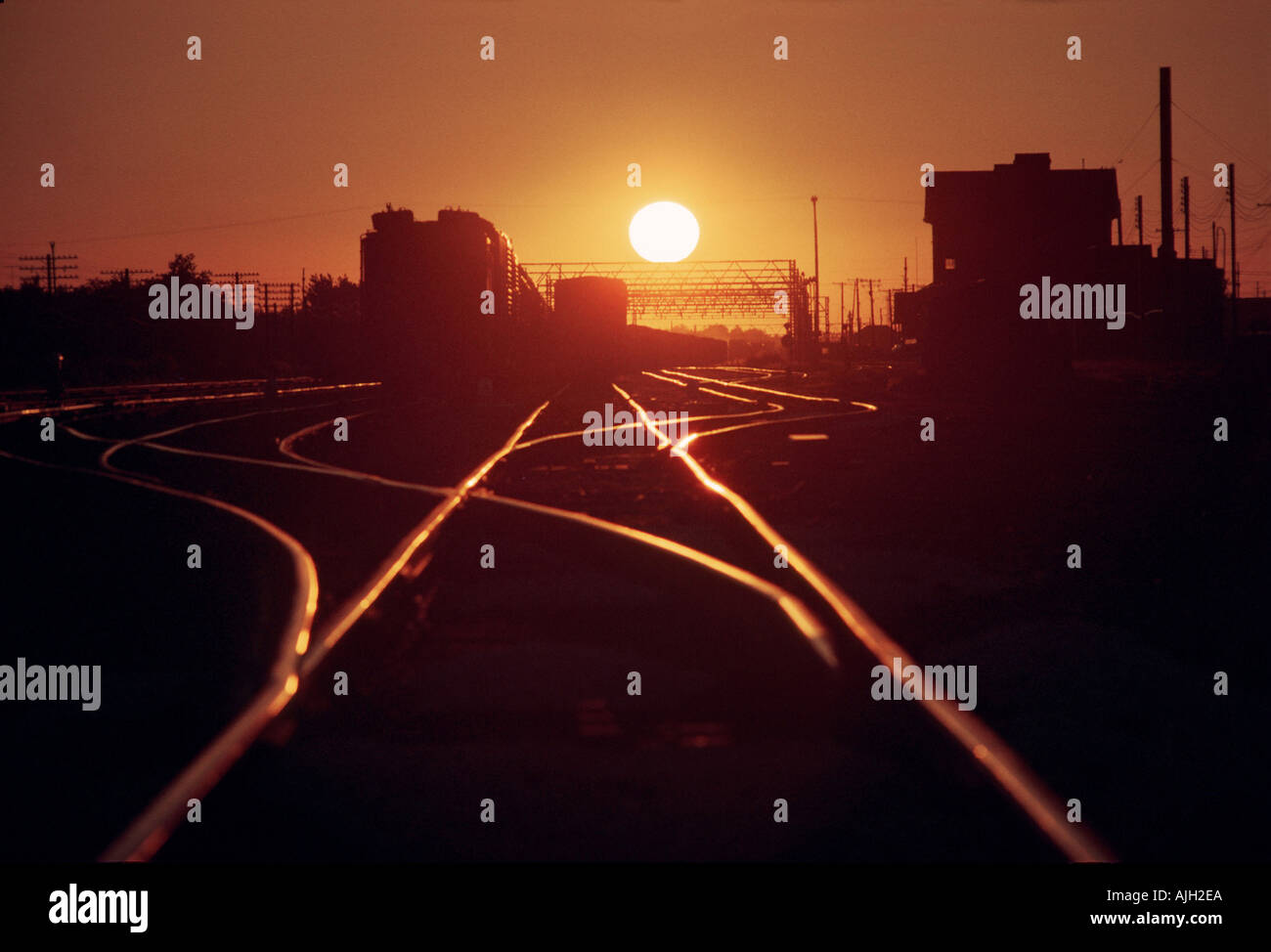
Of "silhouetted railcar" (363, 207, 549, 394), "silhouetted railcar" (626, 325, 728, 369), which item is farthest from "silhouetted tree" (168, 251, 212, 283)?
"silhouetted railcar" (363, 207, 549, 394)

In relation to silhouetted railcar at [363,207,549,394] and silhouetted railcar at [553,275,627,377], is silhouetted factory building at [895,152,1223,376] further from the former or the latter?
silhouetted railcar at [363,207,549,394]

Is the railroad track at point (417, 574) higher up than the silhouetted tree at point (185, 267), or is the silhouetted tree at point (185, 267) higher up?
the silhouetted tree at point (185, 267)

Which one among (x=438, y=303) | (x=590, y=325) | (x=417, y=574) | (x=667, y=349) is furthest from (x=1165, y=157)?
(x=667, y=349)

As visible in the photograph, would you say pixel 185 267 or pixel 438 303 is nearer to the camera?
pixel 438 303

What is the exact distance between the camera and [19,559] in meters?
Result: 9.34

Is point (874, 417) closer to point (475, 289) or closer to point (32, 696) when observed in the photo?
point (475, 289)

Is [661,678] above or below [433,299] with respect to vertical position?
Result: below

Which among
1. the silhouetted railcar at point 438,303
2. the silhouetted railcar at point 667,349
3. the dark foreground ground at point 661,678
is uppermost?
the silhouetted railcar at point 667,349

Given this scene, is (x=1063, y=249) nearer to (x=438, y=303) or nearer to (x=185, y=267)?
(x=438, y=303)

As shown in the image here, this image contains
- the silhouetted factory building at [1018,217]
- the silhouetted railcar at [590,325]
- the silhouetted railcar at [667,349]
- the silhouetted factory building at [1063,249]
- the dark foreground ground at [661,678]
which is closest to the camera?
the dark foreground ground at [661,678]

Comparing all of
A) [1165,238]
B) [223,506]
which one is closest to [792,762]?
[223,506]

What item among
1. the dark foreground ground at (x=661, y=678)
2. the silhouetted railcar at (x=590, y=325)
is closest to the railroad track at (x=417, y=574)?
the dark foreground ground at (x=661, y=678)

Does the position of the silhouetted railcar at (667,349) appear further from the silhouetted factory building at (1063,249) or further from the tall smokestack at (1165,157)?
the tall smokestack at (1165,157)
